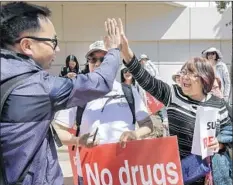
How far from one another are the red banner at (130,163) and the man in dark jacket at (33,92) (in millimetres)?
1114

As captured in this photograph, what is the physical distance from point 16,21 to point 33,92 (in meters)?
0.35

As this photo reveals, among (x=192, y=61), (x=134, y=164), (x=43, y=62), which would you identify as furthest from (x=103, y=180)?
(x=43, y=62)

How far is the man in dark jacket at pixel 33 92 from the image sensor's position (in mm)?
2062

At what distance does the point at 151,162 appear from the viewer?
3.35 meters

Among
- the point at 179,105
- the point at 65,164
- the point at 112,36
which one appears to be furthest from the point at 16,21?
the point at 65,164

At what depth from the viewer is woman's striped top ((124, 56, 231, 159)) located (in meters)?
3.25

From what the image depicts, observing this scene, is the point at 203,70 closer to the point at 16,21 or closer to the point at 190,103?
the point at 190,103

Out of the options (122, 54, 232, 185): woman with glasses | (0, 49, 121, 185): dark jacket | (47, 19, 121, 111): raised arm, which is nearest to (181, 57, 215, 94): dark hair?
(122, 54, 232, 185): woman with glasses

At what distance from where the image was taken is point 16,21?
2.19 metres

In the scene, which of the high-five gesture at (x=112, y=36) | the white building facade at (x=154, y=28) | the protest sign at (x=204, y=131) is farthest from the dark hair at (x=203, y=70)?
the white building facade at (x=154, y=28)

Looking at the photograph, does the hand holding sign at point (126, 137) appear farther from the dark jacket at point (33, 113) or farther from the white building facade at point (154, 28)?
the white building facade at point (154, 28)

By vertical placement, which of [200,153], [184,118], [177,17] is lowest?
[200,153]

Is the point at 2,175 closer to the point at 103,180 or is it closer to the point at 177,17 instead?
the point at 103,180

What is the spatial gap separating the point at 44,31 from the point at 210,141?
4.78 feet
